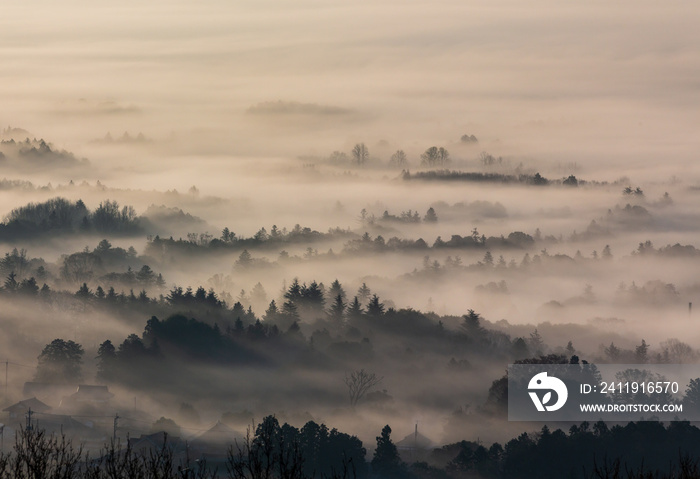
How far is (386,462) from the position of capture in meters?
156

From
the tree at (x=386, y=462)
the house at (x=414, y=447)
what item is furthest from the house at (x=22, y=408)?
the tree at (x=386, y=462)

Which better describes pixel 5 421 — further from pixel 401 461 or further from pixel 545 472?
pixel 545 472

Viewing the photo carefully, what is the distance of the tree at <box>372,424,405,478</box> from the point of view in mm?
154375

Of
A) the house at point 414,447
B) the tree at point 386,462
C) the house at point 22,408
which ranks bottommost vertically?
the tree at point 386,462

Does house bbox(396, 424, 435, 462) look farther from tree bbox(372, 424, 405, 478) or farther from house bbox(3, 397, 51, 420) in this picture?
house bbox(3, 397, 51, 420)

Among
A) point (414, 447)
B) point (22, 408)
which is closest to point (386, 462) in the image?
point (414, 447)

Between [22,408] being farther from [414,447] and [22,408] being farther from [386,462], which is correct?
[386,462]

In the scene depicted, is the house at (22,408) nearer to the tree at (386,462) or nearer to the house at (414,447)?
the house at (414,447)

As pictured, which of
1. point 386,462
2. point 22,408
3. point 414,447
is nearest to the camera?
point 386,462

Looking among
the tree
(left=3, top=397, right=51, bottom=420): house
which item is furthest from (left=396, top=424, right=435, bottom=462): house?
(left=3, top=397, right=51, bottom=420): house

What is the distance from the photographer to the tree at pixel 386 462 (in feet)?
506

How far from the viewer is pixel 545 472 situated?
15400 cm

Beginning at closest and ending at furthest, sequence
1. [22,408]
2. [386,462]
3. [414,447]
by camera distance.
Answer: [386,462] < [414,447] < [22,408]

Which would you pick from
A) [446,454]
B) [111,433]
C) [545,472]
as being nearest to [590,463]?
[545,472]
